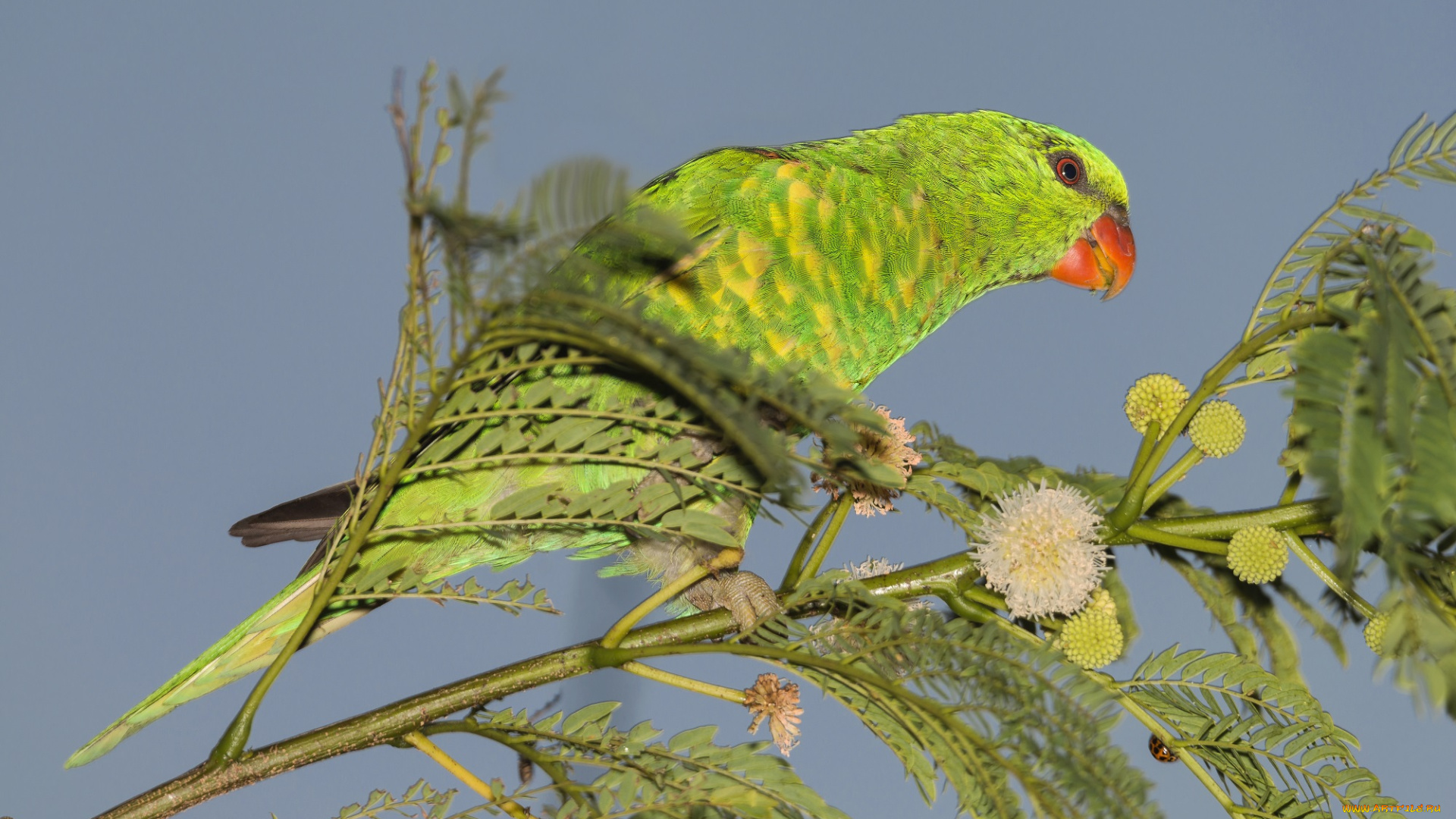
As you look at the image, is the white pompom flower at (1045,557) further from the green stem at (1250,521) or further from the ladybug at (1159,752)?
the ladybug at (1159,752)

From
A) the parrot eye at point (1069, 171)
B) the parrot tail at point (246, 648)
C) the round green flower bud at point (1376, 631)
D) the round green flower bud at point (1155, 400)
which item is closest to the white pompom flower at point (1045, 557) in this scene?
the round green flower bud at point (1155, 400)

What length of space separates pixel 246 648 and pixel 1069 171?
202 cm

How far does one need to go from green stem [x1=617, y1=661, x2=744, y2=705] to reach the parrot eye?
5.35ft

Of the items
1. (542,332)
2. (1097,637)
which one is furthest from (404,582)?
(1097,637)

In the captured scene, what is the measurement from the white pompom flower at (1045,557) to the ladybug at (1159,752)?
22cm

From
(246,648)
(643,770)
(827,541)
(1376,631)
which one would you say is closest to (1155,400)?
(1376,631)

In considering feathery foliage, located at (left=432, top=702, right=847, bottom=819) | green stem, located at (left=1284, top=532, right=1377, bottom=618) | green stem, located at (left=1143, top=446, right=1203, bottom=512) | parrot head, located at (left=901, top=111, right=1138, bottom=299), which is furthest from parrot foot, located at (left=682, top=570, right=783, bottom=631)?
parrot head, located at (left=901, top=111, right=1138, bottom=299)

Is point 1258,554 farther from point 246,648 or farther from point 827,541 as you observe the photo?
point 246,648

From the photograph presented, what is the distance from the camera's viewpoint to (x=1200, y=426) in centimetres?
106

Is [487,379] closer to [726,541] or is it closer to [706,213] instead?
[726,541]

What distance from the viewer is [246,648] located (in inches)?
57.9

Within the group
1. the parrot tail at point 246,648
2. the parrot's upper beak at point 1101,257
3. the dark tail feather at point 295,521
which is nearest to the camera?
the parrot tail at point 246,648

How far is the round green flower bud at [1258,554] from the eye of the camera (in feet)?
3.38

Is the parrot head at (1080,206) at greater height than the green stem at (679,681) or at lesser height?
greater
